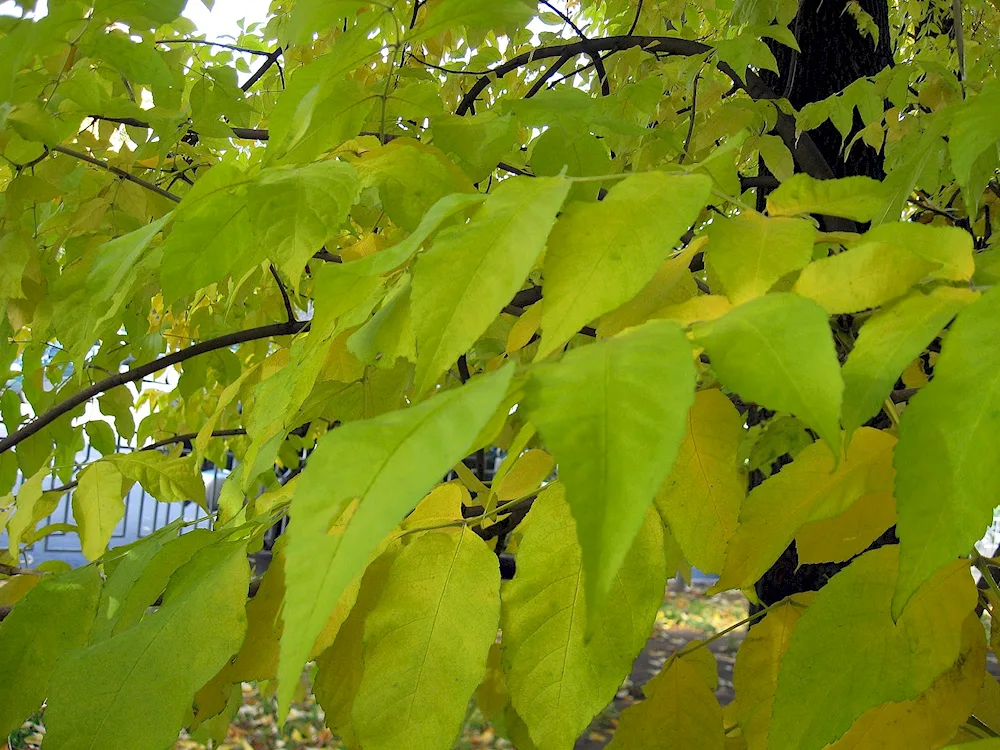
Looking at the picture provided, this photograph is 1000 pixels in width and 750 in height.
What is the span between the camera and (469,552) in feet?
1.40

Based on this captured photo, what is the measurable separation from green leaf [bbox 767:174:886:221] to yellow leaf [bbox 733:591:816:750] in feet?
0.76

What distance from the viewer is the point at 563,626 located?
40 centimetres

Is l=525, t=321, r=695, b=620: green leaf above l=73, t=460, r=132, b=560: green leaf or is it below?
below

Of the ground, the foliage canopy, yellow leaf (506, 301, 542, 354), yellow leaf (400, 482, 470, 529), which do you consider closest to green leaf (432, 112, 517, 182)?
the foliage canopy

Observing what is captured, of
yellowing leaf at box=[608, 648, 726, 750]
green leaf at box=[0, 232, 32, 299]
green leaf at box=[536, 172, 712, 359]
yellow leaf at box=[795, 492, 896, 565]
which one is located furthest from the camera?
green leaf at box=[0, 232, 32, 299]

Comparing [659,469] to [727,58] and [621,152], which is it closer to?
[727,58]

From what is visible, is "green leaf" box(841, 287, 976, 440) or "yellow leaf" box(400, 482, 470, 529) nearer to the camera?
"green leaf" box(841, 287, 976, 440)

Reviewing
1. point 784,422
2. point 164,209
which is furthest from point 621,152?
point 164,209

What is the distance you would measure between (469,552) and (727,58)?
901 millimetres

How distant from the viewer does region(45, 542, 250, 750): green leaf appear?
14.4 inches

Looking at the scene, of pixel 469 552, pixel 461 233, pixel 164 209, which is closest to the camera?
pixel 461 233

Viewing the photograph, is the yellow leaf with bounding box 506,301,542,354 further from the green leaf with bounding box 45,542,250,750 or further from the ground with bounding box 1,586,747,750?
the ground with bounding box 1,586,747,750

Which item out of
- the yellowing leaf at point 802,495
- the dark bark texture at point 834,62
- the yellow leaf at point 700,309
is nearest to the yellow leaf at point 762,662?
the yellowing leaf at point 802,495

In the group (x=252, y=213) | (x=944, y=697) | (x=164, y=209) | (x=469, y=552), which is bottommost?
(x=944, y=697)
